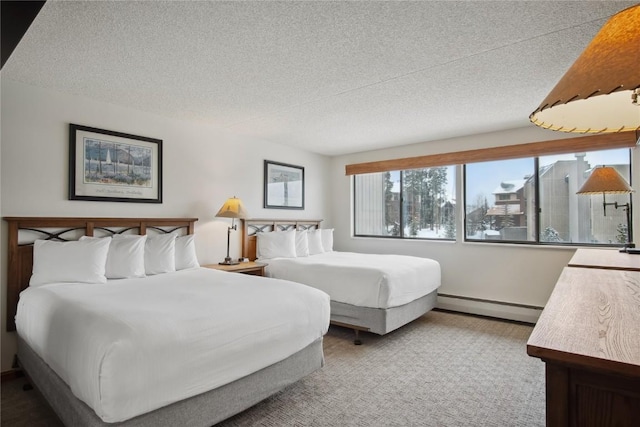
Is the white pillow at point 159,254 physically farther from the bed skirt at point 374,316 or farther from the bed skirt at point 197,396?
the bed skirt at point 374,316

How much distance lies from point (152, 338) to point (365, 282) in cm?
225

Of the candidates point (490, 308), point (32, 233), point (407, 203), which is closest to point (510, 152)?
point (407, 203)

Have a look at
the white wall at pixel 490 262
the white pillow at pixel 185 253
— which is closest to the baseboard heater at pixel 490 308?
the white wall at pixel 490 262

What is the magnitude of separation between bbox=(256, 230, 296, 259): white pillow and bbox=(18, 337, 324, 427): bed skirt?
7.14ft

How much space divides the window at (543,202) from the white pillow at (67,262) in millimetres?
4415

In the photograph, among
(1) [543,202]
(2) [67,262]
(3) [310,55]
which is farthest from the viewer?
(1) [543,202]

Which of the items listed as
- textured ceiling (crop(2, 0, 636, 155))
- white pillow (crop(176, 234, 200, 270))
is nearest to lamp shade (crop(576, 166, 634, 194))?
textured ceiling (crop(2, 0, 636, 155))

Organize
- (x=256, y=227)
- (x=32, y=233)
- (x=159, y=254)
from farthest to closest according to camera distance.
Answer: (x=256, y=227), (x=159, y=254), (x=32, y=233)

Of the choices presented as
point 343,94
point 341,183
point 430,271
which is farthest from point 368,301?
point 341,183

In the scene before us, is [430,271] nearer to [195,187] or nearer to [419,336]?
[419,336]

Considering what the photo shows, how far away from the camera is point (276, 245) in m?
4.57

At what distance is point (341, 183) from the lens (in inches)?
238

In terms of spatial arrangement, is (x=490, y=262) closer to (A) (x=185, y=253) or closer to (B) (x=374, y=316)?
(B) (x=374, y=316)

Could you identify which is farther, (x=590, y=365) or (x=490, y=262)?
(x=490, y=262)
